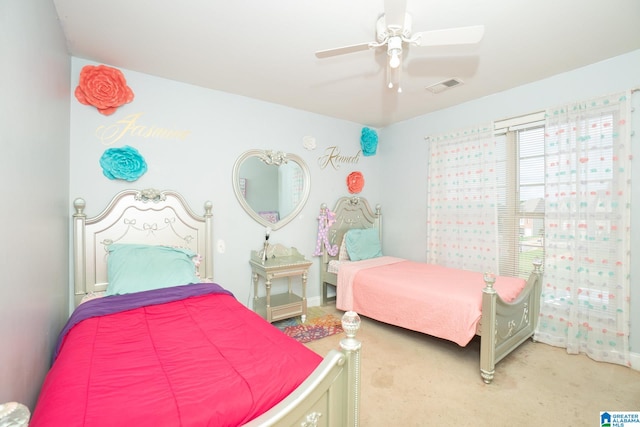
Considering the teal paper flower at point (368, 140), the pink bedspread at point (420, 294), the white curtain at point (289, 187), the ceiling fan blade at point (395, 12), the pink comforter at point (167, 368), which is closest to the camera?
the pink comforter at point (167, 368)

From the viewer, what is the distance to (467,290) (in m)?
2.48

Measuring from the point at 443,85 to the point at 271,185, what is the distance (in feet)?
6.95

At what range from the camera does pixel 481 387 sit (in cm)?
206

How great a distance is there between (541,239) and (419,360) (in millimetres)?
1732

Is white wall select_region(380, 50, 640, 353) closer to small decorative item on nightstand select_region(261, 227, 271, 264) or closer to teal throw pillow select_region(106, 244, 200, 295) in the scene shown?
small decorative item on nightstand select_region(261, 227, 271, 264)

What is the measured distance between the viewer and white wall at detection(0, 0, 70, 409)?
1104 mm

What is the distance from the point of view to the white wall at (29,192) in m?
1.10

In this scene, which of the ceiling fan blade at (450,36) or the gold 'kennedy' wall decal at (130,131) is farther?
the gold 'kennedy' wall decal at (130,131)

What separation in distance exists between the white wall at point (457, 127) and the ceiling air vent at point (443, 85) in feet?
1.92

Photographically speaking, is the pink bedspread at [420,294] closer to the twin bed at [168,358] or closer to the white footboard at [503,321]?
the white footboard at [503,321]

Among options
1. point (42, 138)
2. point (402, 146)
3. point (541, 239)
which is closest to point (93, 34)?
point (42, 138)

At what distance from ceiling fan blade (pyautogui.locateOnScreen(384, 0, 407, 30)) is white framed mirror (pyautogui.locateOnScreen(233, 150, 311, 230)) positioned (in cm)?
208

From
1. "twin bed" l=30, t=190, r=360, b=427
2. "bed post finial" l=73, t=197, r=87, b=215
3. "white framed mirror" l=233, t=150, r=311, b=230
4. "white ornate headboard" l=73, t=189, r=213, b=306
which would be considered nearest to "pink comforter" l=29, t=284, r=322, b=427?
"twin bed" l=30, t=190, r=360, b=427

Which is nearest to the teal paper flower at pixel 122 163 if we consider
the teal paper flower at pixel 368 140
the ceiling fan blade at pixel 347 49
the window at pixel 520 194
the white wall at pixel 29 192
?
the white wall at pixel 29 192
